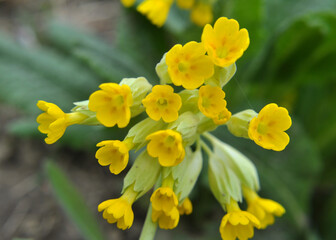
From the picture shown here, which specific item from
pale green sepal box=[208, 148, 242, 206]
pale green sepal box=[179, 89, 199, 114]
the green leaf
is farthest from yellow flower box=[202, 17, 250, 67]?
the green leaf

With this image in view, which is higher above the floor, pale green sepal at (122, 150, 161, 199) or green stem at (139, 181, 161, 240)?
pale green sepal at (122, 150, 161, 199)

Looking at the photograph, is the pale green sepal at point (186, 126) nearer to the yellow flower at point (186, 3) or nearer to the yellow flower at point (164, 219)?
the yellow flower at point (164, 219)

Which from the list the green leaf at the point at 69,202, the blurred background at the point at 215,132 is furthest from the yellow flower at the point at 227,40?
the green leaf at the point at 69,202

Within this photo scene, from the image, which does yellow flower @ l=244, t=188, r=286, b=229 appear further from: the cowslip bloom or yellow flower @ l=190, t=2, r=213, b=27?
yellow flower @ l=190, t=2, r=213, b=27

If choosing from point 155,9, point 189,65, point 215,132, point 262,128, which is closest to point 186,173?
point 262,128

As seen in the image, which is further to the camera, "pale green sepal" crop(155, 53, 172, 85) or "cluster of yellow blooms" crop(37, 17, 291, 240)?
"pale green sepal" crop(155, 53, 172, 85)

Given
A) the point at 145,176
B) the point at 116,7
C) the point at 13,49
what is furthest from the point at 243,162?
the point at 116,7

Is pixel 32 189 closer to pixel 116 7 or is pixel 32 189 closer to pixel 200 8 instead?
pixel 200 8
